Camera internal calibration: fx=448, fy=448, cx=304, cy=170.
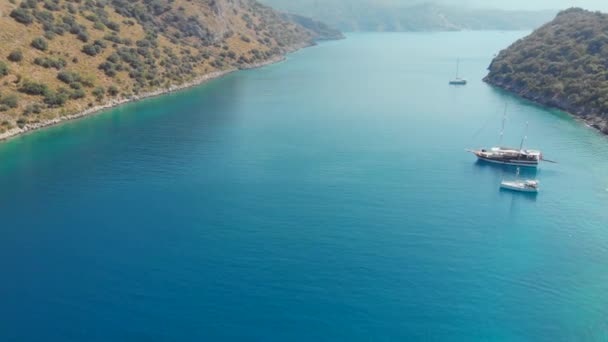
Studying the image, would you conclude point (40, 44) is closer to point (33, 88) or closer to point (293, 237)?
point (33, 88)

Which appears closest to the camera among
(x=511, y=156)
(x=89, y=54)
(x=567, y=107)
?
(x=511, y=156)

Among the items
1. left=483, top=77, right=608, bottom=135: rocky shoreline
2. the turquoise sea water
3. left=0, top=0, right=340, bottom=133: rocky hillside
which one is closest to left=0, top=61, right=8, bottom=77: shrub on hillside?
left=0, top=0, right=340, bottom=133: rocky hillside

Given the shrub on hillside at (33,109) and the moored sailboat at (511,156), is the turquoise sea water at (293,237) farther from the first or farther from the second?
the shrub on hillside at (33,109)

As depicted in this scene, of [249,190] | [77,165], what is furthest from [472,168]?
[77,165]

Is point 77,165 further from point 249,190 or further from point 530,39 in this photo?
point 530,39

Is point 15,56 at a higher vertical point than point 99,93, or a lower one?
higher

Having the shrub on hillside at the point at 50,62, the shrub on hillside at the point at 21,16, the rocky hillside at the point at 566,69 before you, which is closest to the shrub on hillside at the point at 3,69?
the shrub on hillside at the point at 50,62

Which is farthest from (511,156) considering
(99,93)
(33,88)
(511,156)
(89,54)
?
(89,54)
